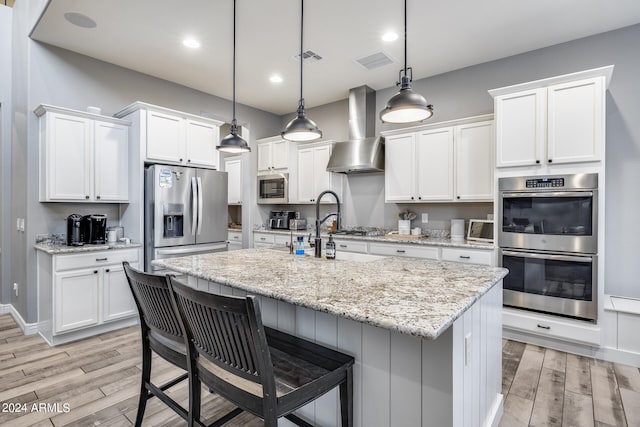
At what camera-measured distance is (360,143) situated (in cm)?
438

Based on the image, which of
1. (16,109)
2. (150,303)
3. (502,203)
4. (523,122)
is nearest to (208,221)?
(16,109)

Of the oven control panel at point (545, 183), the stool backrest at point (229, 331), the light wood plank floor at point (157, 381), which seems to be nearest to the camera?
the stool backrest at point (229, 331)

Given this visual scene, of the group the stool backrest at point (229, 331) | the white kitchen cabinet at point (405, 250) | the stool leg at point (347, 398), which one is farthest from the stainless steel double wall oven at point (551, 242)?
the stool backrest at point (229, 331)

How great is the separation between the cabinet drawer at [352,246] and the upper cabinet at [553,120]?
1.74 meters

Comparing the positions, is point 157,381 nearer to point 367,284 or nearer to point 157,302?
point 157,302

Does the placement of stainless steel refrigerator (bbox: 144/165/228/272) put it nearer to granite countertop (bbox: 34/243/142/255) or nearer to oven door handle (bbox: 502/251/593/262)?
granite countertop (bbox: 34/243/142/255)

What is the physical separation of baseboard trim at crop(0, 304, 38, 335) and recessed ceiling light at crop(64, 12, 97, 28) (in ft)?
9.87

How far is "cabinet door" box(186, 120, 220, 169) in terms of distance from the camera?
4.07 metres

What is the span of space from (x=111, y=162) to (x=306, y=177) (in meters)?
2.58

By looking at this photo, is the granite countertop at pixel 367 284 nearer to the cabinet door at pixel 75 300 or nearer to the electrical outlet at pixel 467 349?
the electrical outlet at pixel 467 349

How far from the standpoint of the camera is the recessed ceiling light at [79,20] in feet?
9.72

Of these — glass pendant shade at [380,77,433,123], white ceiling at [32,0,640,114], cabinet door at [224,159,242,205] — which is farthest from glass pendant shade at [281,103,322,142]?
cabinet door at [224,159,242,205]

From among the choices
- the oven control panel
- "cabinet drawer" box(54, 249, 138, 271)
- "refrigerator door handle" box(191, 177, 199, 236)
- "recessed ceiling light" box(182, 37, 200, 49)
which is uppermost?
"recessed ceiling light" box(182, 37, 200, 49)

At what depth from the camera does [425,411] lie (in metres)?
1.26
